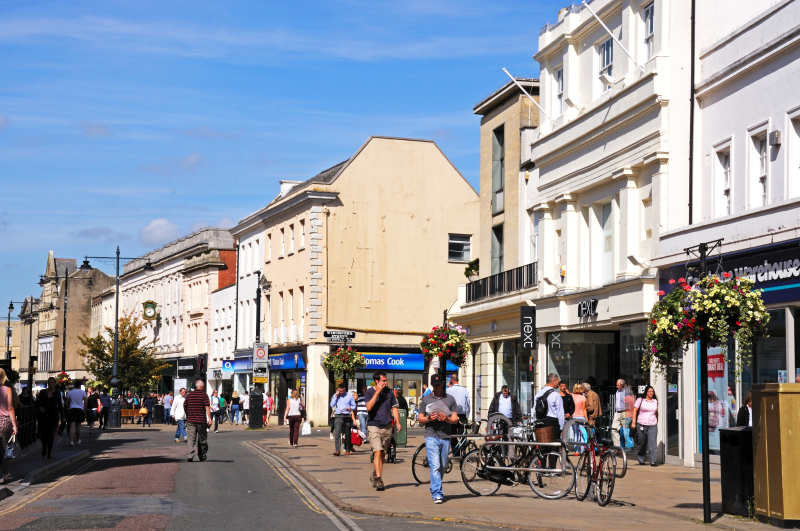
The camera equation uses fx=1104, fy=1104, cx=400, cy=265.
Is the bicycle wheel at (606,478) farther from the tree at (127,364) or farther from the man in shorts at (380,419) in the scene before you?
the tree at (127,364)

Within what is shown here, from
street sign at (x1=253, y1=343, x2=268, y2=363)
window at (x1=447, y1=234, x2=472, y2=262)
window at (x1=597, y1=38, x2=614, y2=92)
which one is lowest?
street sign at (x1=253, y1=343, x2=268, y2=363)

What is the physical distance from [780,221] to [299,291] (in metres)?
37.6

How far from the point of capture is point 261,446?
3120 centimetres

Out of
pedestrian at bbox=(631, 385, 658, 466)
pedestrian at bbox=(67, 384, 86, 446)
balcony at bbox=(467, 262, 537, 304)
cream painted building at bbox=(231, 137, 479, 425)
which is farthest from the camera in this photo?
cream painted building at bbox=(231, 137, 479, 425)

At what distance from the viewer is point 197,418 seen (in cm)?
2309

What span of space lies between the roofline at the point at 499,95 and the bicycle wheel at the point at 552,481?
1973cm

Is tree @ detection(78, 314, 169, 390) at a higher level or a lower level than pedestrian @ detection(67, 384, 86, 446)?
higher

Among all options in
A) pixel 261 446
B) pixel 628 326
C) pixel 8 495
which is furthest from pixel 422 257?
pixel 8 495

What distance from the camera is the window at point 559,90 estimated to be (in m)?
30.8

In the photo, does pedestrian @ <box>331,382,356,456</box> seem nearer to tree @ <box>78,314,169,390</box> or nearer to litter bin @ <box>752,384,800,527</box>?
litter bin @ <box>752,384,800,527</box>

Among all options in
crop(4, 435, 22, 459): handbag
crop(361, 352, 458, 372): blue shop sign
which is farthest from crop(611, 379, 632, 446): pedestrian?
crop(361, 352, 458, 372): blue shop sign

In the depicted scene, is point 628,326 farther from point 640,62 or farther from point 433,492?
point 433,492

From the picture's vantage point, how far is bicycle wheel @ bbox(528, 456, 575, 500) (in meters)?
15.8

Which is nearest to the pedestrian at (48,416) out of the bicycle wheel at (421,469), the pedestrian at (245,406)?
the bicycle wheel at (421,469)
